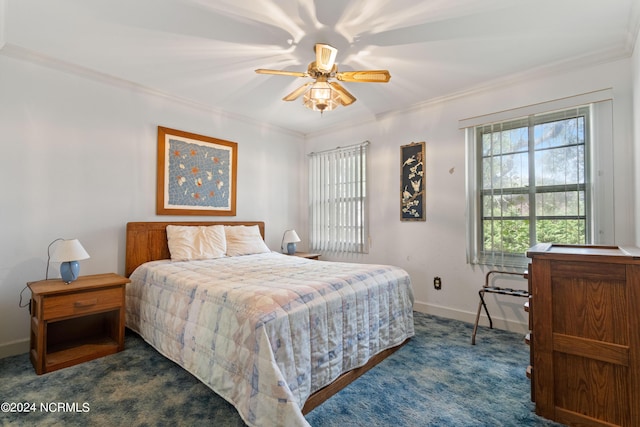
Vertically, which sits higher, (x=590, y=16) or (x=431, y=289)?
(x=590, y=16)

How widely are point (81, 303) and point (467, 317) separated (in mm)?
3516

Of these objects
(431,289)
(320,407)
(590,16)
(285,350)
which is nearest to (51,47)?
(285,350)

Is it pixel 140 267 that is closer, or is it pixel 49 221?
pixel 49 221

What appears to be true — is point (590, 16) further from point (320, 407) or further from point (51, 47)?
point (51, 47)

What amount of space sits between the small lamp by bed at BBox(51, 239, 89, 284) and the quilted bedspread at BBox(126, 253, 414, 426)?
50cm

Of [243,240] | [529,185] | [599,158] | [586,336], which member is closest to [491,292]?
[529,185]

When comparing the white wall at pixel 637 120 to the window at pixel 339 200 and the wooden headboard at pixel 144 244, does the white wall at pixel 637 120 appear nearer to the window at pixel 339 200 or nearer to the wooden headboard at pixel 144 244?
the window at pixel 339 200

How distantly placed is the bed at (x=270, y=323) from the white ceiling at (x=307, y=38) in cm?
160

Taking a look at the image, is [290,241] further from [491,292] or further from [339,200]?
[491,292]

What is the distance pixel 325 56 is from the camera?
6.93 ft

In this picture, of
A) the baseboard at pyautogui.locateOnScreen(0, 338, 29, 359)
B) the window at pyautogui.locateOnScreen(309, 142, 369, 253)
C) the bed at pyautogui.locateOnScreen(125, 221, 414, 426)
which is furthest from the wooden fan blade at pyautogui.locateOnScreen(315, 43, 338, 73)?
the baseboard at pyautogui.locateOnScreen(0, 338, 29, 359)

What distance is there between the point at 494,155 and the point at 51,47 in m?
4.09

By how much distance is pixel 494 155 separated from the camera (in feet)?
9.81

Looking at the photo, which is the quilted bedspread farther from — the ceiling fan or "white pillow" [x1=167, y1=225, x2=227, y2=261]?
the ceiling fan
